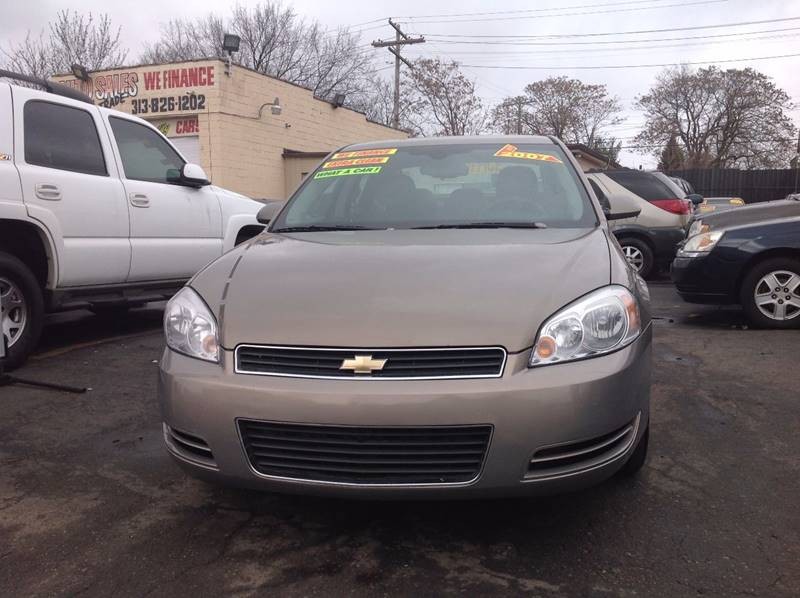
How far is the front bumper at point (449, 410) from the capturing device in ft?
6.98

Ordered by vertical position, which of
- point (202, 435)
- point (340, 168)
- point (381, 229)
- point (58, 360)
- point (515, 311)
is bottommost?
point (58, 360)

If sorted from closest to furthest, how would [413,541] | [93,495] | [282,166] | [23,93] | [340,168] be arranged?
[413,541] < [93,495] < [340,168] < [23,93] < [282,166]

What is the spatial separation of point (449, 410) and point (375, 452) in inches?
11.4

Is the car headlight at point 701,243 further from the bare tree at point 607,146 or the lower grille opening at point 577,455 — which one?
the bare tree at point 607,146

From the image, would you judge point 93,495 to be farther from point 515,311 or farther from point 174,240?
point 174,240

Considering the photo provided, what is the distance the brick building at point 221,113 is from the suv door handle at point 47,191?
495 inches

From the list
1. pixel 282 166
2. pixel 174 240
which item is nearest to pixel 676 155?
pixel 282 166

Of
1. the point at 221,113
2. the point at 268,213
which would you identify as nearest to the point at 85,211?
the point at 268,213

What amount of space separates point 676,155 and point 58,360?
164 feet

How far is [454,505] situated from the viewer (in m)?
2.78

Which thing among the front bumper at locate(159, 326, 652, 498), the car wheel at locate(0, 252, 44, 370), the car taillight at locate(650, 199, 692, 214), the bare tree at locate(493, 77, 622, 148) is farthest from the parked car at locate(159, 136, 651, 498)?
the bare tree at locate(493, 77, 622, 148)

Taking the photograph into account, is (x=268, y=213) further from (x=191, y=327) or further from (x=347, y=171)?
(x=191, y=327)

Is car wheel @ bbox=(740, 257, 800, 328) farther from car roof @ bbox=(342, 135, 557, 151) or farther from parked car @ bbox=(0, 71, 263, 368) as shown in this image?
parked car @ bbox=(0, 71, 263, 368)

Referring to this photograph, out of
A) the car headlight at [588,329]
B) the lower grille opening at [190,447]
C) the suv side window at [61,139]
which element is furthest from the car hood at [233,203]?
the car headlight at [588,329]
